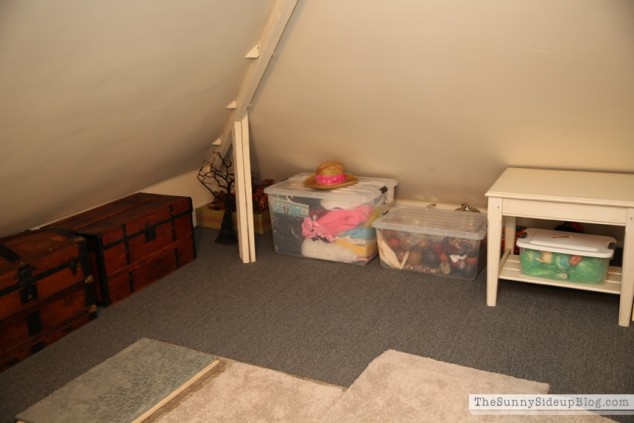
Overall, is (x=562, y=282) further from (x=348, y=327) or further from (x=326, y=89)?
(x=326, y=89)

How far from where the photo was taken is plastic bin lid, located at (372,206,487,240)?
3.07 m

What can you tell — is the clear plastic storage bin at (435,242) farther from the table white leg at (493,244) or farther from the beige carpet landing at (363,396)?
the beige carpet landing at (363,396)

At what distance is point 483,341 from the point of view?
2473mm

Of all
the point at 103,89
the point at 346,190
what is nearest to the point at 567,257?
the point at 346,190

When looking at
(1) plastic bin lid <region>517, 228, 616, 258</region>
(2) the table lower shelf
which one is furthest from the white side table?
(1) plastic bin lid <region>517, 228, 616, 258</region>

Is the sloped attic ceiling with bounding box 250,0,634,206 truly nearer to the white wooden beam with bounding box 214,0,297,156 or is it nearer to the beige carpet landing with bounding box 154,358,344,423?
the white wooden beam with bounding box 214,0,297,156

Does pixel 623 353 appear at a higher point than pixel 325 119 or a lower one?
lower

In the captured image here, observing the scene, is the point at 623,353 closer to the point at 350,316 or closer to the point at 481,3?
the point at 350,316

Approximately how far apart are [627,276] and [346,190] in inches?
58.9

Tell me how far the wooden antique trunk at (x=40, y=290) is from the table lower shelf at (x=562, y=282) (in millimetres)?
1978

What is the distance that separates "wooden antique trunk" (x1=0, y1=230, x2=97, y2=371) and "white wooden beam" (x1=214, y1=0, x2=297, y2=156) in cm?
112

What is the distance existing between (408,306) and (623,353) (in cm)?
93

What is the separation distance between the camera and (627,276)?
2.47 m

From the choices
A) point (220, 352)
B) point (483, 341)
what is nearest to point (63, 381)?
point (220, 352)
